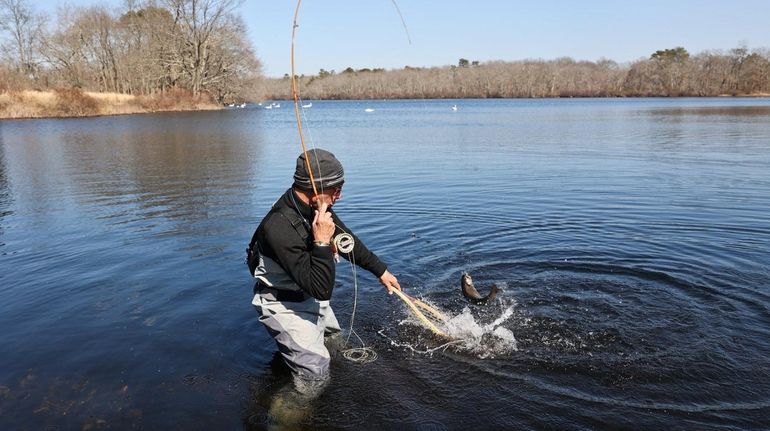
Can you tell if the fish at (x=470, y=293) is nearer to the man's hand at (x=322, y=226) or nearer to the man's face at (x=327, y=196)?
the man's face at (x=327, y=196)

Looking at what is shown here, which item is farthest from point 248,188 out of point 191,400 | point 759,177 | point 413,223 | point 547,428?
point 759,177

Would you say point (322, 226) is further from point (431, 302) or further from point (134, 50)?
point (134, 50)

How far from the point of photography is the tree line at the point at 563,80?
104 metres

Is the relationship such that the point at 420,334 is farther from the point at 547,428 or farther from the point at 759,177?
the point at 759,177

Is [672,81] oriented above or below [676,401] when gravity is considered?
above

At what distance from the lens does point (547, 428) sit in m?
4.06

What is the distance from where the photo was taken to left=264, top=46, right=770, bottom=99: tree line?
104 metres

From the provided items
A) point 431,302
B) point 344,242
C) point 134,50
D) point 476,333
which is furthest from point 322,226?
point 134,50

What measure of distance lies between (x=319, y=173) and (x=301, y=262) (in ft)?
2.25

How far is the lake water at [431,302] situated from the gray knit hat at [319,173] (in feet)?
5.90

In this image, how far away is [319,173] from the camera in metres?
4.14

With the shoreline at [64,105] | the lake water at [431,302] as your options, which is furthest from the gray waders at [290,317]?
the shoreline at [64,105]

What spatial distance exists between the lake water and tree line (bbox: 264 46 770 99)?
10133 centimetres

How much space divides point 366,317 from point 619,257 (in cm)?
409
